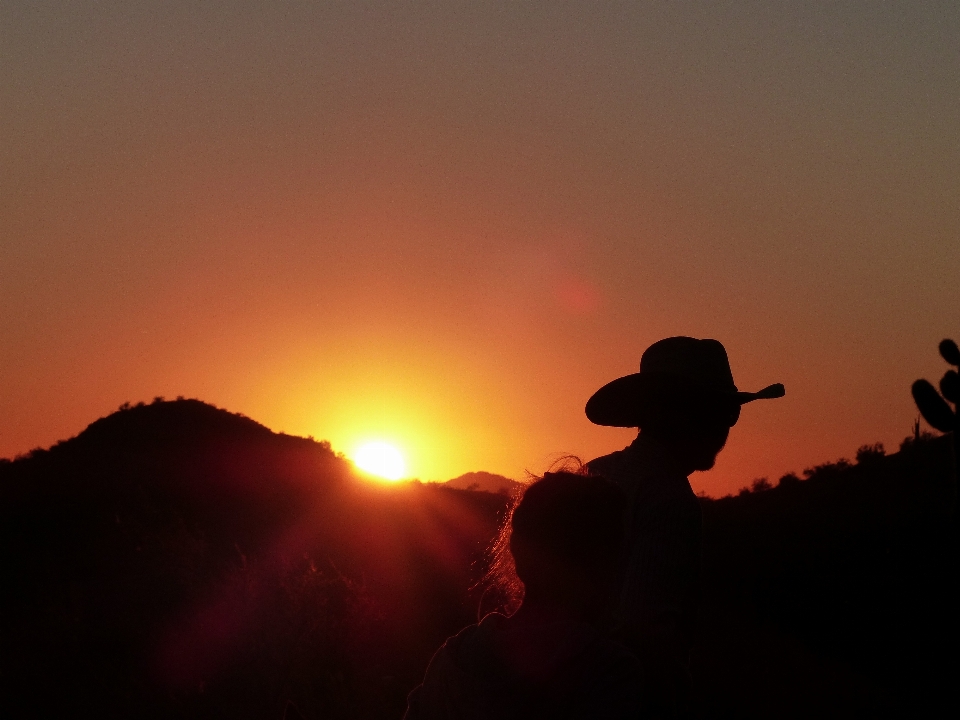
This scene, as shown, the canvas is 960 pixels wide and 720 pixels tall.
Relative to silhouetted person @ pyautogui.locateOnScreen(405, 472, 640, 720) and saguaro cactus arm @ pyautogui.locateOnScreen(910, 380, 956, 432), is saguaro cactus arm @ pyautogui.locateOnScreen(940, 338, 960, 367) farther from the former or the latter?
silhouetted person @ pyautogui.locateOnScreen(405, 472, 640, 720)

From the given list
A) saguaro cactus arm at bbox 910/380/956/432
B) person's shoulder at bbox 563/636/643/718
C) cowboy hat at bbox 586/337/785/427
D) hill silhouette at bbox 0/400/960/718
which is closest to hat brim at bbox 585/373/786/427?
cowboy hat at bbox 586/337/785/427

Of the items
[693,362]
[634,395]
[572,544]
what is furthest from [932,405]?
[634,395]

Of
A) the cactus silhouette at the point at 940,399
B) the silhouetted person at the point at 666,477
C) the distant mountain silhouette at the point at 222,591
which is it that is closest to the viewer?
the cactus silhouette at the point at 940,399

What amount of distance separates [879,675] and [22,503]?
17.0 meters

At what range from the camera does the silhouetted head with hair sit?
2.81m

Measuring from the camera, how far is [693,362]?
12.2 feet

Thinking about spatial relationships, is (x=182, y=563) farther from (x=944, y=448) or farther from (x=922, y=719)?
(x=944, y=448)

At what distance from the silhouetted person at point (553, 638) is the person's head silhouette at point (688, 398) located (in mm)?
873

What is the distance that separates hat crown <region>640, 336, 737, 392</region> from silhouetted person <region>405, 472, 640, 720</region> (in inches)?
39.7

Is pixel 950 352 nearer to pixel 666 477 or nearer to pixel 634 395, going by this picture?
pixel 666 477

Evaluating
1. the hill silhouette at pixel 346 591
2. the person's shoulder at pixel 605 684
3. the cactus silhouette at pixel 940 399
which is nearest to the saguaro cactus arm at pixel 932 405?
the cactus silhouette at pixel 940 399

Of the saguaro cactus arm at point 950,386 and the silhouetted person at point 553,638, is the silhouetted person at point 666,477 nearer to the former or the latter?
the silhouetted person at point 553,638

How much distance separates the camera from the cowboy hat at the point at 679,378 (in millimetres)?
3725

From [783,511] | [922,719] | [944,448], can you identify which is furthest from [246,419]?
[922,719]
